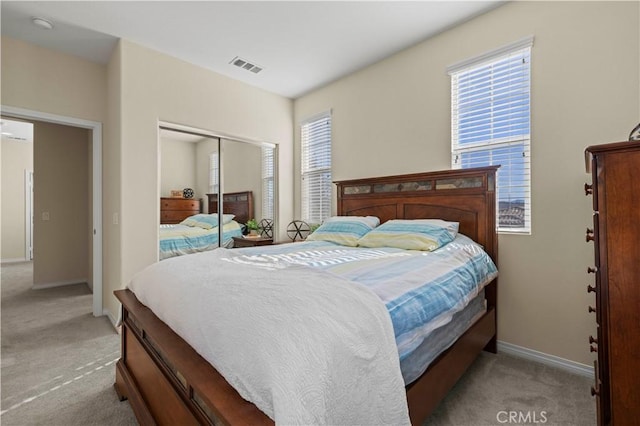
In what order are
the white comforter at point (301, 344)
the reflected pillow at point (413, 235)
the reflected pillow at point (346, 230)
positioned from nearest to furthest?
the white comforter at point (301, 344)
the reflected pillow at point (413, 235)
the reflected pillow at point (346, 230)

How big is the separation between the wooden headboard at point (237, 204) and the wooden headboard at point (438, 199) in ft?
4.73

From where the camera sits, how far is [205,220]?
12.4 feet

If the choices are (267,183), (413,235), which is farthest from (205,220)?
(413,235)

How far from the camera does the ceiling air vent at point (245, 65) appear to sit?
3.39m

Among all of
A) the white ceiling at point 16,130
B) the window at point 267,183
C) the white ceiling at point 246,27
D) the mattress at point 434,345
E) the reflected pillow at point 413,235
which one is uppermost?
the white ceiling at point 246,27

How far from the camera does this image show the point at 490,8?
2.54 metres

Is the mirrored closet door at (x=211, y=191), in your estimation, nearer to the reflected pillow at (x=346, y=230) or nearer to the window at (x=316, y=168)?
the window at (x=316, y=168)

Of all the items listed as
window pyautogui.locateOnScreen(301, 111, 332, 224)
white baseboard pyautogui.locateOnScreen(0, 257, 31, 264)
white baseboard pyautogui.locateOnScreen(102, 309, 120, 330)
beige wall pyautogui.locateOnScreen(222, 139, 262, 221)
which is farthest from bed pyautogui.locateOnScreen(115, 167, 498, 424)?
white baseboard pyautogui.locateOnScreen(0, 257, 31, 264)

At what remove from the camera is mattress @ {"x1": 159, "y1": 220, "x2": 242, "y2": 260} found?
10.8ft

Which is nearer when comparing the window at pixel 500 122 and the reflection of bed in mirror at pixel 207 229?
the window at pixel 500 122

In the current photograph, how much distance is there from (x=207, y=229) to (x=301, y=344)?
10.6 ft

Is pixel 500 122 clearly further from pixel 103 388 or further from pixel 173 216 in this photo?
pixel 103 388

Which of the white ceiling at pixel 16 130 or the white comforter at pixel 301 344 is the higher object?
the white ceiling at pixel 16 130

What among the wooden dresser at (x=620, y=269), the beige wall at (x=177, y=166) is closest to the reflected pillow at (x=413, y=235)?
the wooden dresser at (x=620, y=269)
